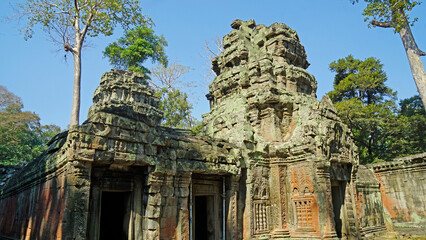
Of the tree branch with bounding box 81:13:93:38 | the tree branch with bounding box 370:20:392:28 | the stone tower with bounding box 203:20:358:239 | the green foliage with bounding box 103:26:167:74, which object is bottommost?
the stone tower with bounding box 203:20:358:239

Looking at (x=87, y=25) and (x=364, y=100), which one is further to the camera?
(x=364, y=100)

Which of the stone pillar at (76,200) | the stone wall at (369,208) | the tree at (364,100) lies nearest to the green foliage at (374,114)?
the tree at (364,100)

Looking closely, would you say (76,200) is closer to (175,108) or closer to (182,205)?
(182,205)

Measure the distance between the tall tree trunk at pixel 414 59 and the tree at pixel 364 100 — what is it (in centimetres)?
1084

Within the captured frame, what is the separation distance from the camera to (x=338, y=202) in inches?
446

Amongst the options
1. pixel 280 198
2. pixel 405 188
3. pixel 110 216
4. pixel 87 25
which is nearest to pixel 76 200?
pixel 110 216

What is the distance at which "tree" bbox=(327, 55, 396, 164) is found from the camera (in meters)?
21.4

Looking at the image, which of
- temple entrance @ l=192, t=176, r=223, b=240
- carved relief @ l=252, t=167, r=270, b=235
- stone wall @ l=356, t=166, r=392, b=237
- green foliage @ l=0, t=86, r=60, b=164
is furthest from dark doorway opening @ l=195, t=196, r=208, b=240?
green foliage @ l=0, t=86, r=60, b=164

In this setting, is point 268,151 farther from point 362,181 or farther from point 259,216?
point 362,181

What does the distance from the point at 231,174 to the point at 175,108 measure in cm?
1751

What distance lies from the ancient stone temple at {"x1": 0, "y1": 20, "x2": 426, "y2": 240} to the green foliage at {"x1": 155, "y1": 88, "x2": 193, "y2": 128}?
39.2 feet

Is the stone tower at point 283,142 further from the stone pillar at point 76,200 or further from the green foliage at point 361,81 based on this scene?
the green foliage at point 361,81

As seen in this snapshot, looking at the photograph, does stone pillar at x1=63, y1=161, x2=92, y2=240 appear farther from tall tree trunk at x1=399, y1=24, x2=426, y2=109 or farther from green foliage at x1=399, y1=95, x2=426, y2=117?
green foliage at x1=399, y1=95, x2=426, y2=117

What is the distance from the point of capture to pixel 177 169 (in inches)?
314
